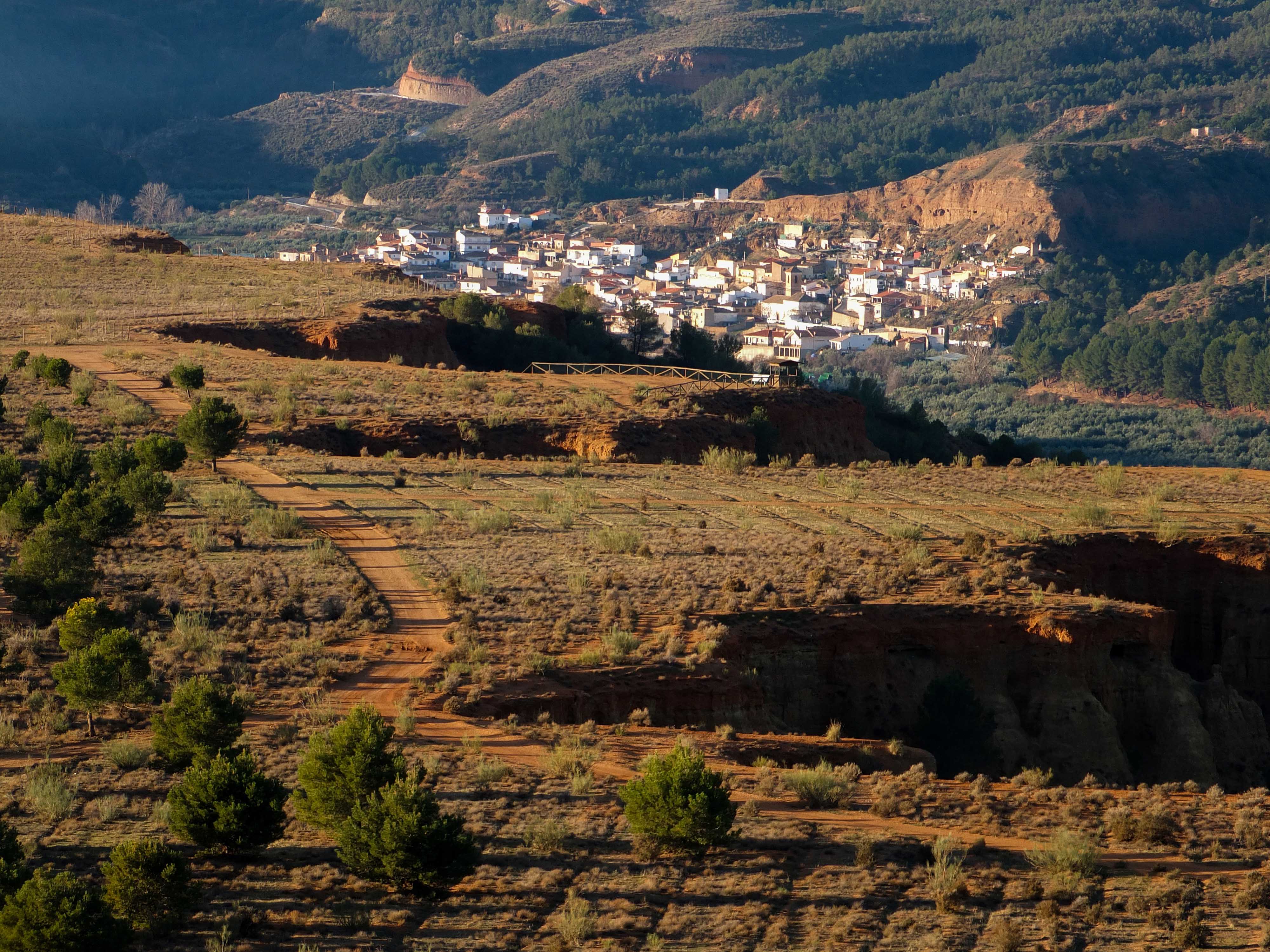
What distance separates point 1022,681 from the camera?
1820 cm

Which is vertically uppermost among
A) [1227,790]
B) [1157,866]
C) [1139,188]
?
[1139,188]

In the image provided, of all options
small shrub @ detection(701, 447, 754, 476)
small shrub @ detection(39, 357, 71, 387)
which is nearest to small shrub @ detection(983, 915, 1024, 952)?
small shrub @ detection(701, 447, 754, 476)

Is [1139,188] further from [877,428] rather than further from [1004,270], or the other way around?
[877,428]

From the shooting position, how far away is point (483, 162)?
17250 centimetres

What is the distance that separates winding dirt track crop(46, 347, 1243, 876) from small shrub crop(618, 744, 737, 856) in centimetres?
117

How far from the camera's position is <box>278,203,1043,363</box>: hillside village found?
11238 centimetres

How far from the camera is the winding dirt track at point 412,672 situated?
1283 centimetres

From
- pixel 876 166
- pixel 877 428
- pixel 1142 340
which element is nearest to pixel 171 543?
pixel 877 428

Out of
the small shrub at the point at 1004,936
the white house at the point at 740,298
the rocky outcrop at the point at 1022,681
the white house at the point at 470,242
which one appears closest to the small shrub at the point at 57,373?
the rocky outcrop at the point at 1022,681

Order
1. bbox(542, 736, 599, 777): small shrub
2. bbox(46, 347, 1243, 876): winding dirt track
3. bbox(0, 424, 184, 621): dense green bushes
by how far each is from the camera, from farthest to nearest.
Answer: bbox(0, 424, 184, 621): dense green bushes, bbox(542, 736, 599, 777): small shrub, bbox(46, 347, 1243, 876): winding dirt track

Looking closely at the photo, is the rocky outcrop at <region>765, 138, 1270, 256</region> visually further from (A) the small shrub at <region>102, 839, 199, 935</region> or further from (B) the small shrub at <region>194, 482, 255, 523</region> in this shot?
(A) the small shrub at <region>102, 839, 199, 935</region>

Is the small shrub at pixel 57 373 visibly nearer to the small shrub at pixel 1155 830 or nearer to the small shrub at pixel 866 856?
the small shrub at pixel 866 856

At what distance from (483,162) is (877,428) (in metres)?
133

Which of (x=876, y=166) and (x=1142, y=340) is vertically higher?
(x=876, y=166)
